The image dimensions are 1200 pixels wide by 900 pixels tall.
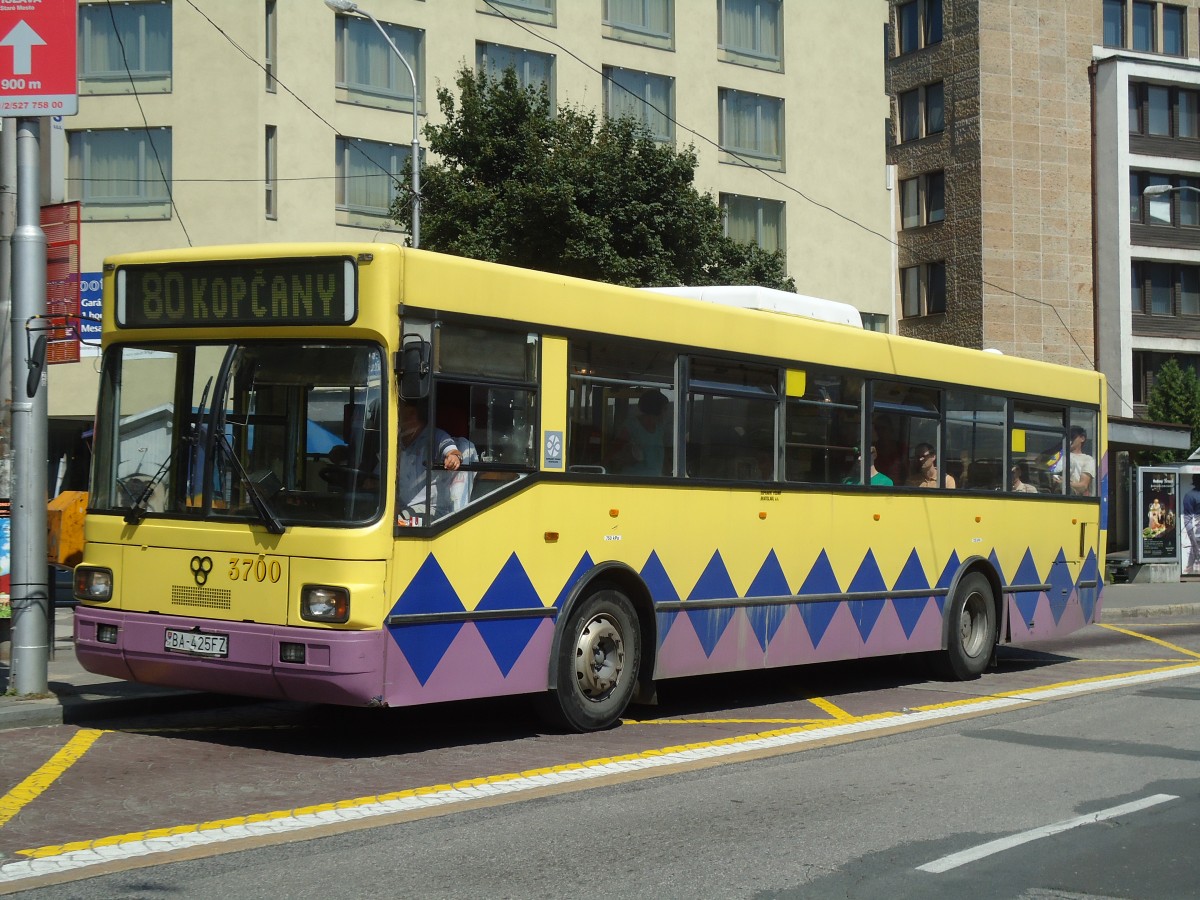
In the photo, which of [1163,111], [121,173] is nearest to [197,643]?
[121,173]

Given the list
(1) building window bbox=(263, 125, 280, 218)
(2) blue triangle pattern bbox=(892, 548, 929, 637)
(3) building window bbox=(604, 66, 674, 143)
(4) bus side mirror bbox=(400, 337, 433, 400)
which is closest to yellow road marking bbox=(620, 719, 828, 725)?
(2) blue triangle pattern bbox=(892, 548, 929, 637)

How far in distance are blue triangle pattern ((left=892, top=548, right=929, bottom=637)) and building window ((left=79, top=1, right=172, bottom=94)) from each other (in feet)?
76.3

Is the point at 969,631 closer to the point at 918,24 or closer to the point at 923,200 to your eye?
the point at 923,200

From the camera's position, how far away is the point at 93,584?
30.4 ft

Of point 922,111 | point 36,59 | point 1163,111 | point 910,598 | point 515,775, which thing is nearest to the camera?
point 515,775

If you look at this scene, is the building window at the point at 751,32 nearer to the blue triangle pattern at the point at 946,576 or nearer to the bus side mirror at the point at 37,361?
the blue triangle pattern at the point at 946,576

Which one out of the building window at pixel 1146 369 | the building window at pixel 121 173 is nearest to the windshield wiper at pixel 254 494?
the building window at pixel 121 173

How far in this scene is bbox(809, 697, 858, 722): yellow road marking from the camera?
11.2 meters

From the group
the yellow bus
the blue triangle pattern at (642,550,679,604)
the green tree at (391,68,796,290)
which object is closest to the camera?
the yellow bus

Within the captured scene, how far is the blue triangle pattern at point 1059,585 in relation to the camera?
15.4 meters

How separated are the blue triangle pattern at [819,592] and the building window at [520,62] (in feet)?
79.5

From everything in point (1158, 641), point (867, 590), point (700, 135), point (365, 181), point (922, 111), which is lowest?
point (1158, 641)

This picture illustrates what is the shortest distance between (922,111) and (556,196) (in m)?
32.4

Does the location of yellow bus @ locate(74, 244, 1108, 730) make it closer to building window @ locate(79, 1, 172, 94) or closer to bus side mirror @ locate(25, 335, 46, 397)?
bus side mirror @ locate(25, 335, 46, 397)
